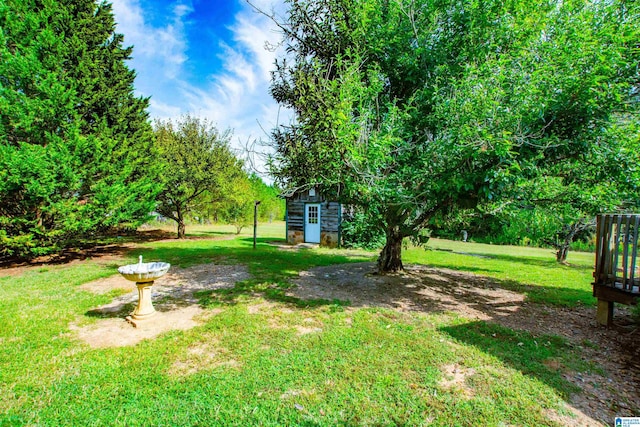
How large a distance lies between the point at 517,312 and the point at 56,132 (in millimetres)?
12594

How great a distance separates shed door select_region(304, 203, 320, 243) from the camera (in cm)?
1496

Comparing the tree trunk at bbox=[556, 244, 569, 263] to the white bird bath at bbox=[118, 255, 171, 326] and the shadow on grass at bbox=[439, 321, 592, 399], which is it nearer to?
the shadow on grass at bbox=[439, 321, 592, 399]

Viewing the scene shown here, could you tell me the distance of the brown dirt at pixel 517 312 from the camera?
8.66ft

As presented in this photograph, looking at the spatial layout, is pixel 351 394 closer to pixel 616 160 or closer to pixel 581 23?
pixel 616 160

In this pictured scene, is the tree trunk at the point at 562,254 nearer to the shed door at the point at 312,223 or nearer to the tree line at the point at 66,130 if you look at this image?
the shed door at the point at 312,223

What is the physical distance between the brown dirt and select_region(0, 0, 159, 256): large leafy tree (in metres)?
6.98

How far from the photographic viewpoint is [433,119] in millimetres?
4715

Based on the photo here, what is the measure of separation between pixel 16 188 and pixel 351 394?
978 centimetres

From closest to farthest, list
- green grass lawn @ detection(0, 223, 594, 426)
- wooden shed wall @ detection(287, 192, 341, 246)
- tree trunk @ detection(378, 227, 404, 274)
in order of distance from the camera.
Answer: green grass lawn @ detection(0, 223, 594, 426)
tree trunk @ detection(378, 227, 404, 274)
wooden shed wall @ detection(287, 192, 341, 246)

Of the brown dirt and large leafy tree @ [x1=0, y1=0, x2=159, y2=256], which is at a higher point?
large leafy tree @ [x1=0, y1=0, x2=159, y2=256]

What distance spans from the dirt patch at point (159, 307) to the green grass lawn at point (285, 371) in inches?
9.4

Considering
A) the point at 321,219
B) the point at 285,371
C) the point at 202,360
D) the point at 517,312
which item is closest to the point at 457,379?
the point at 285,371

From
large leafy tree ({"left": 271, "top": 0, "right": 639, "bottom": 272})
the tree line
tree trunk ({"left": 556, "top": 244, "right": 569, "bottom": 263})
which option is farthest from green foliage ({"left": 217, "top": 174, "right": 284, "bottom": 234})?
tree trunk ({"left": 556, "top": 244, "right": 569, "bottom": 263})

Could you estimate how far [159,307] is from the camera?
4961mm
